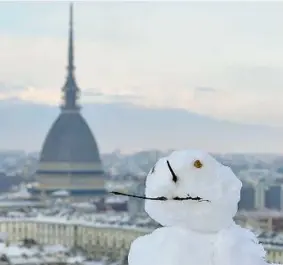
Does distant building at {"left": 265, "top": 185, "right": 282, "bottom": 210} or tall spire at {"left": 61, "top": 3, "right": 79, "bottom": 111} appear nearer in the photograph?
distant building at {"left": 265, "top": 185, "right": 282, "bottom": 210}

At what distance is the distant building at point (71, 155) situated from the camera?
15597 mm

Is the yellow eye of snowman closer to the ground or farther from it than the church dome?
farther from it

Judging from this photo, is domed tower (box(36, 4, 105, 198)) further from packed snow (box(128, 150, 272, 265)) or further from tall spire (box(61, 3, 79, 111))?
packed snow (box(128, 150, 272, 265))

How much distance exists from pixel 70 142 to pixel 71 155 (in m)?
0.77

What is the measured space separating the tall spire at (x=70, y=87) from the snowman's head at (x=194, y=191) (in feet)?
53.0

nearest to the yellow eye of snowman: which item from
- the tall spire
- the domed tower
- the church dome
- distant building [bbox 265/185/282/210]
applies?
the domed tower

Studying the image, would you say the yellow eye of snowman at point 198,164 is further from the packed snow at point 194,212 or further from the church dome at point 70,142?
the church dome at point 70,142

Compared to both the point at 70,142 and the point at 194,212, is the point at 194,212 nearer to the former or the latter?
the point at 194,212

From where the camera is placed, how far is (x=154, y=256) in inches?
30.7

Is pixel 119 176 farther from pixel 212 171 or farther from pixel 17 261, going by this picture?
pixel 212 171

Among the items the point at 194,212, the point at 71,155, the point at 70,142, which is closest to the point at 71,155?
the point at 71,155

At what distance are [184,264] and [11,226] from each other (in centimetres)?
1200

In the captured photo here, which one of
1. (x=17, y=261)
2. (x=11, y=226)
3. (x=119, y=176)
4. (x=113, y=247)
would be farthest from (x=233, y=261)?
(x=119, y=176)

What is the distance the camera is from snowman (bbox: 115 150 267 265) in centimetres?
77
